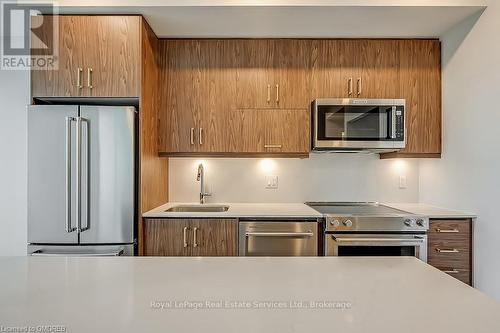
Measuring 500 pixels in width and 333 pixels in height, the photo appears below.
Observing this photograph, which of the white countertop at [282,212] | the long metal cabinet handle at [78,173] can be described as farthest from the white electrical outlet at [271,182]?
the long metal cabinet handle at [78,173]

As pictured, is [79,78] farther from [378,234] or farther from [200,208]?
[378,234]

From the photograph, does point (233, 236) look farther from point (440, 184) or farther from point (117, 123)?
point (440, 184)

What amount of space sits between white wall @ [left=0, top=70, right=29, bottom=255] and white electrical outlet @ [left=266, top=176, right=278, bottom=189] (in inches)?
76.1

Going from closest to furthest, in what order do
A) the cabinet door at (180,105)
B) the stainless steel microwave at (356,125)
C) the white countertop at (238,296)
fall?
the white countertop at (238,296)
the stainless steel microwave at (356,125)
the cabinet door at (180,105)

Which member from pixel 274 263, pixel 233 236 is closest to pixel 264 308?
pixel 274 263

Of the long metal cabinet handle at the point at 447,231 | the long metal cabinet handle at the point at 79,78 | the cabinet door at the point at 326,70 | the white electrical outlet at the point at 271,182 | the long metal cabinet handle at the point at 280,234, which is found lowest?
the long metal cabinet handle at the point at 280,234

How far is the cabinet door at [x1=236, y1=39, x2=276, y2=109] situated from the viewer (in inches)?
108

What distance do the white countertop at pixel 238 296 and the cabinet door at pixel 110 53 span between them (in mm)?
1435

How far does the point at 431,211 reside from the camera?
2553 millimetres

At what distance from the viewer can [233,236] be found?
239cm

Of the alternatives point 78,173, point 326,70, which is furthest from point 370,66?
point 78,173

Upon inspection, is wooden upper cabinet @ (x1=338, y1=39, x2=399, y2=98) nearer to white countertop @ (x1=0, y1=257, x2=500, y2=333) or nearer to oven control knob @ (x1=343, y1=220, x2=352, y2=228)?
oven control knob @ (x1=343, y1=220, x2=352, y2=228)

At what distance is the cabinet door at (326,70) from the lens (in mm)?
2750

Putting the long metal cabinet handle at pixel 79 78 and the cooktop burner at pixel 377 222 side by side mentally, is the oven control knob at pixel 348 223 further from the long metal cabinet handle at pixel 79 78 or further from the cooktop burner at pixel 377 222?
the long metal cabinet handle at pixel 79 78
